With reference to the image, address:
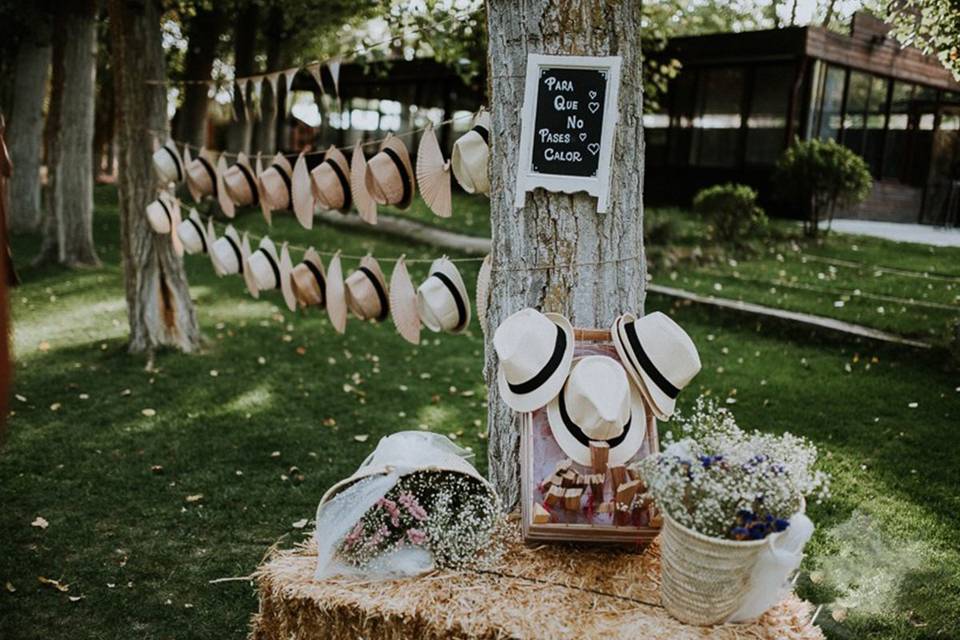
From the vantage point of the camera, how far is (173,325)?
7.74m

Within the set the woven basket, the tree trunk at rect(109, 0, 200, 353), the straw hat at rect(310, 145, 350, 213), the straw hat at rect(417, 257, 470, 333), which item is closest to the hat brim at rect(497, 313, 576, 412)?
the woven basket

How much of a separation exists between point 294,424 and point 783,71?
1276cm

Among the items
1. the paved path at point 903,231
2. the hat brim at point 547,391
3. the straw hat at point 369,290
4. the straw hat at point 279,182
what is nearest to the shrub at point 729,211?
the paved path at point 903,231

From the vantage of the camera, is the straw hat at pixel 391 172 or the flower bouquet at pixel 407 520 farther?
the straw hat at pixel 391 172

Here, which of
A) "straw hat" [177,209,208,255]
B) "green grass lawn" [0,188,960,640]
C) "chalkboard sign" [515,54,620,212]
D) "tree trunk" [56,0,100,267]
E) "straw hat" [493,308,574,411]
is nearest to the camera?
"straw hat" [493,308,574,411]

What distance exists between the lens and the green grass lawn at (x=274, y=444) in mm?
3848

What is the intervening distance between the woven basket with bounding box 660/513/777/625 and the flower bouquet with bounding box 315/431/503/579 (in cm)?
61

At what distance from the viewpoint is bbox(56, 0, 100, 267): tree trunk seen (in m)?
11.0

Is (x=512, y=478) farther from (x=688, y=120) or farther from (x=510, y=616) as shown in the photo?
(x=688, y=120)

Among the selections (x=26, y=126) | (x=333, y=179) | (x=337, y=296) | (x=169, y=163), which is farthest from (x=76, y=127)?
(x=337, y=296)

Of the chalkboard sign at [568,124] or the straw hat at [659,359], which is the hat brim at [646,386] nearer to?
the straw hat at [659,359]

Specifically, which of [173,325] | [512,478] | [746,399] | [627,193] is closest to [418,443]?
[512,478]

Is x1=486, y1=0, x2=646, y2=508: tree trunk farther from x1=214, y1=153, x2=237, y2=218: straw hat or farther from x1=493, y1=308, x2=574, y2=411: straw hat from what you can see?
x1=214, y1=153, x2=237, y2=218: straw hat

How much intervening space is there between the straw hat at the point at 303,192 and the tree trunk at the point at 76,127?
7519 mm
